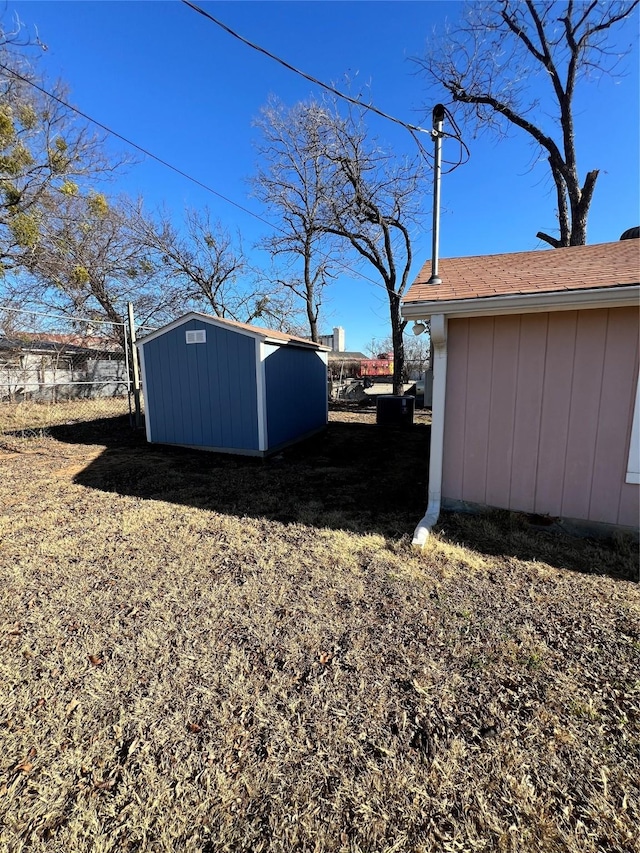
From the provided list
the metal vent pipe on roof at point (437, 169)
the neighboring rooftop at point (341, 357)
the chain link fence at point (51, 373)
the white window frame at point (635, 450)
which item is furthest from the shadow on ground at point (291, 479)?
the neighboring rooftop at point (341, 357)

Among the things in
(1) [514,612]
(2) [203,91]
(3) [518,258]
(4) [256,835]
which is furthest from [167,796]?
(2) [203,91]

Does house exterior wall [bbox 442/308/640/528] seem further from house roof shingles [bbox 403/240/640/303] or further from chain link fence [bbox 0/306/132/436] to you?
chain link fence [bbox 0/306/132/436]

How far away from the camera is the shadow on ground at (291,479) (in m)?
4.13

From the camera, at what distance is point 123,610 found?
2.44m

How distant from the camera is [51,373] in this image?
11.4 meters

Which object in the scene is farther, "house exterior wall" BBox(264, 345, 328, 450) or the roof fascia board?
"house exterior wall" BBox(264, 345, 328, 450)

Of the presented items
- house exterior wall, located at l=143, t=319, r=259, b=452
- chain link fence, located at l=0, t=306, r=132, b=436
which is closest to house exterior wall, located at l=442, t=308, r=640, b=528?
house exterior wall, located at l=143, t=319, r=259, b=452

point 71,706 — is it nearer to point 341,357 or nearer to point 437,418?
point 437,418

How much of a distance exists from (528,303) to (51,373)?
12.7 metres

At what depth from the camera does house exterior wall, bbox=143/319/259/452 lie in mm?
6555

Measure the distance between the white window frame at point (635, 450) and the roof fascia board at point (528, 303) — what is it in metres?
0.76

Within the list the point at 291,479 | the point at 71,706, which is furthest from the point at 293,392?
the point at 71,706

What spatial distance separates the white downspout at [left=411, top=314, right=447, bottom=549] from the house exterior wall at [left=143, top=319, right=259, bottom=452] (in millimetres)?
3509

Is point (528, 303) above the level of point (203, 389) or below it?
above
